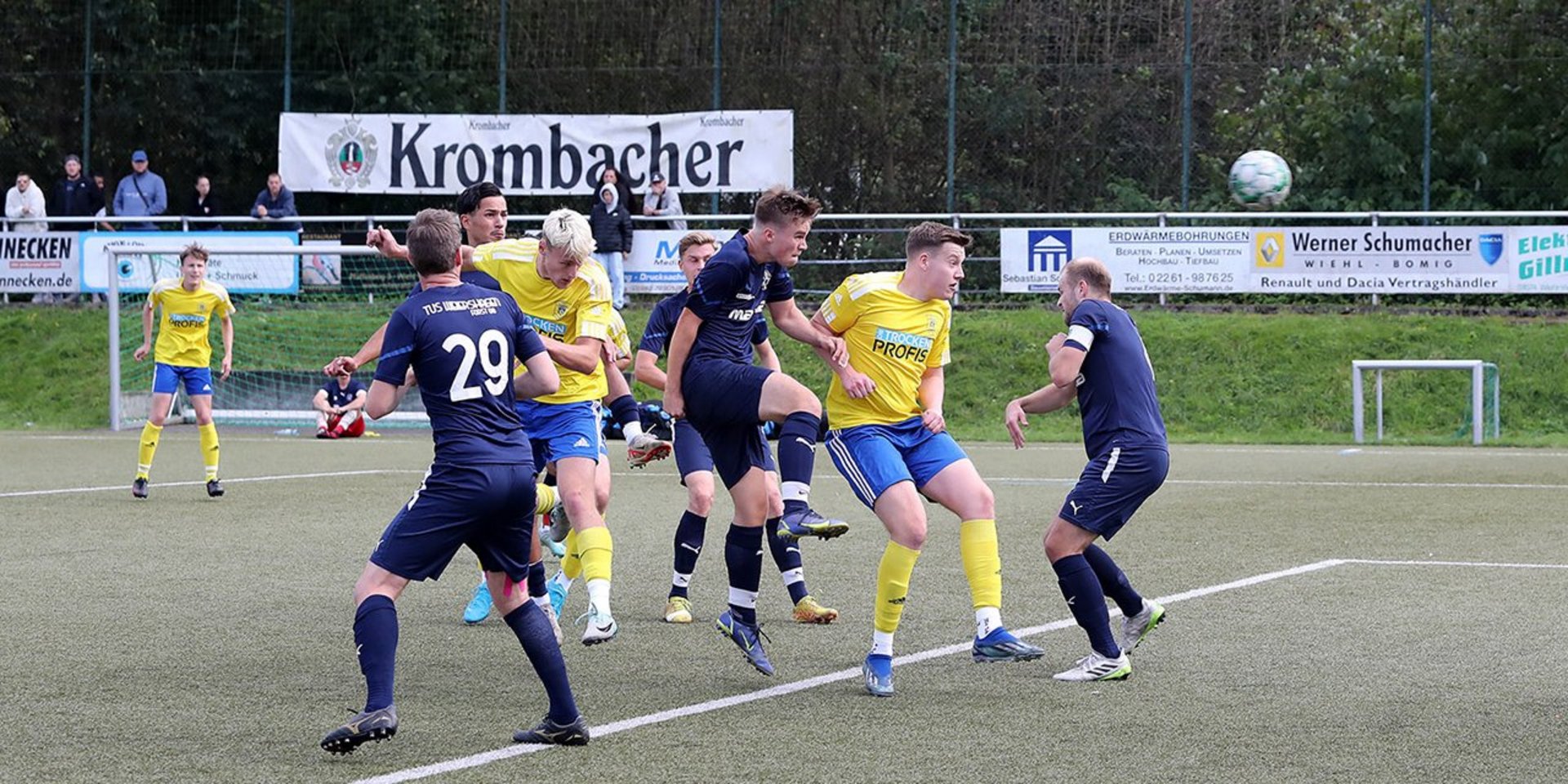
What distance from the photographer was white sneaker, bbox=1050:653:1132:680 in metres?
7.35

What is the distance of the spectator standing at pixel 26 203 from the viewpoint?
26.4m

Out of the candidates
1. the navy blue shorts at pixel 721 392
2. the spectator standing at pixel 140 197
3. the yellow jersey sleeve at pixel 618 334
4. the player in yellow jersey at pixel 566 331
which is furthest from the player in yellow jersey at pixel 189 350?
the spectator standing at pixel 140 197

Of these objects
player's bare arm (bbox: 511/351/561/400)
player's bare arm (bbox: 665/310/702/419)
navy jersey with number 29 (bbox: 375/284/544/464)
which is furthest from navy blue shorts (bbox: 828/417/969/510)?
navy jersey with number 29 (bbox: 375/284/544/464)

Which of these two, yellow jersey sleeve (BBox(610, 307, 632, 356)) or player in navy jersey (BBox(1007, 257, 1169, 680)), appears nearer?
player in navy jersey (BBox(1007, 257, 1169, 680))

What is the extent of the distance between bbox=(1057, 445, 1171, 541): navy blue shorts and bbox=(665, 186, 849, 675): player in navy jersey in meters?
0.95

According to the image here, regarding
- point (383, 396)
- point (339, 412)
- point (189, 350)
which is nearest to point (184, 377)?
point (189, 350)

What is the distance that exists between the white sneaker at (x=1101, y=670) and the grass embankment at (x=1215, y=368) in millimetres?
14875

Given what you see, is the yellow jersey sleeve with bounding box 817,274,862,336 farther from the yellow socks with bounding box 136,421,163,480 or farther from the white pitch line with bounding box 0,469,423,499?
the white pitch line with bounding box 0,469,423,499

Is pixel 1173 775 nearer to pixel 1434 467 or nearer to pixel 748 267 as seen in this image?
pixel 748 267

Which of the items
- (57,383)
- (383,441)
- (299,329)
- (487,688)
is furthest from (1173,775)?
(57,383)

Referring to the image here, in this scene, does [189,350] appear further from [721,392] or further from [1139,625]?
[1139,625]

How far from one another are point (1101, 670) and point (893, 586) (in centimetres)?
88

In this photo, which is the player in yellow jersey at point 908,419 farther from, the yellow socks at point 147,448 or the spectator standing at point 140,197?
the spectator standing at point 140,197

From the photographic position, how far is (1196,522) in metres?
13.1
